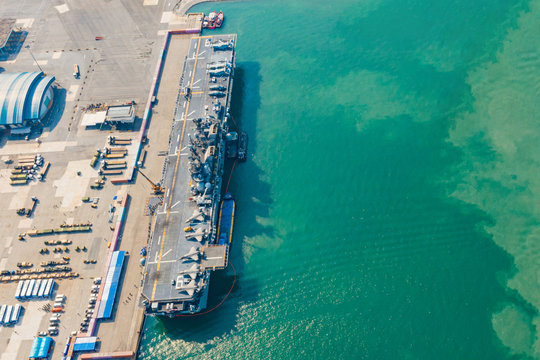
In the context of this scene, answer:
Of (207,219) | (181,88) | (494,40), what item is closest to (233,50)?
(181,88)

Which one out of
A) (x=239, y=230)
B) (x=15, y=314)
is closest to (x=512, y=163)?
(x=239, y=230)

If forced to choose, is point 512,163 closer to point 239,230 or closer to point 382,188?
point 382,188

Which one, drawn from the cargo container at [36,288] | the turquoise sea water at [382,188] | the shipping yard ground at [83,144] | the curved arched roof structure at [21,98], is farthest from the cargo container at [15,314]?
the curved arched roof structure at [21,98]

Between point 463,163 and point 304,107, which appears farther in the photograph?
point 304,107

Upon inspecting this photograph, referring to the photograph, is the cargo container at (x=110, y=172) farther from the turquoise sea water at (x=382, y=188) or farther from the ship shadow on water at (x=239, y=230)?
the turquoise sea water at (x=382, y=188)

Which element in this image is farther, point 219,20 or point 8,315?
point 219,20

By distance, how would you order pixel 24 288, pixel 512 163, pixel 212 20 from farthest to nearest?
pixel 212 20 < pixel 512 163 < pixel 24 288

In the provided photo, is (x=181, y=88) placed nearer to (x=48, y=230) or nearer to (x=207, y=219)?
(x=207, y=219)
